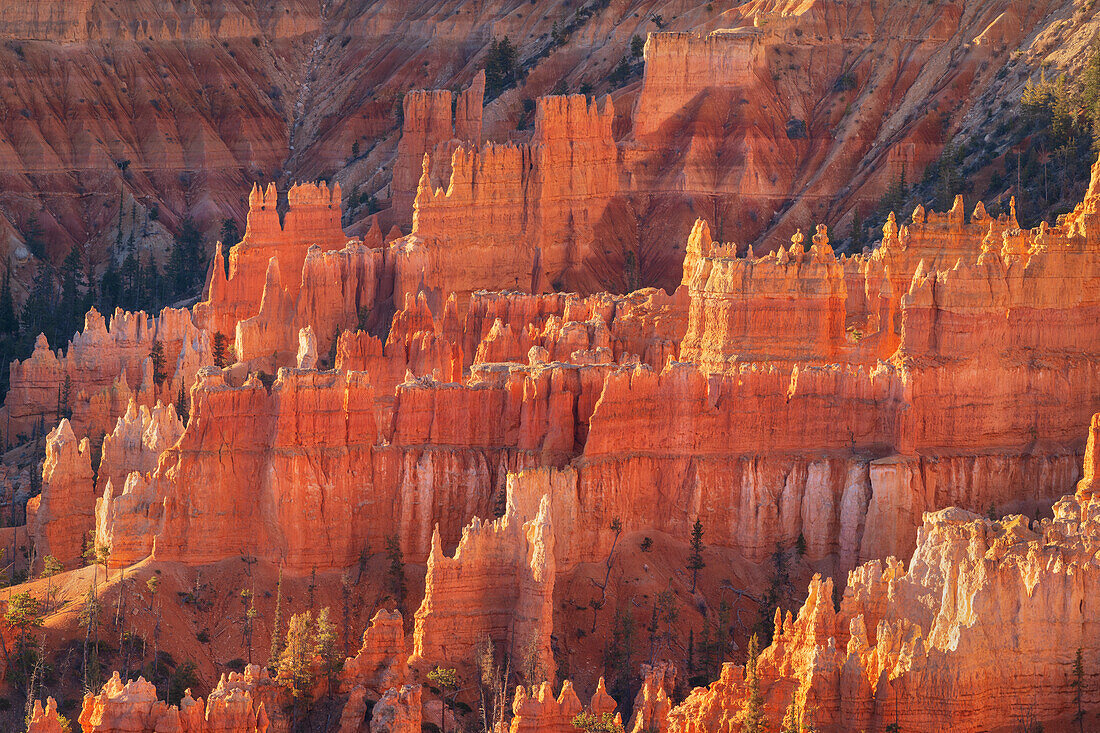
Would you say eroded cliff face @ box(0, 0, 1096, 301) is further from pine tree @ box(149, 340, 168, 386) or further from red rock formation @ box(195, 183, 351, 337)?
pine tree @ box(149, 340, 168, 386)

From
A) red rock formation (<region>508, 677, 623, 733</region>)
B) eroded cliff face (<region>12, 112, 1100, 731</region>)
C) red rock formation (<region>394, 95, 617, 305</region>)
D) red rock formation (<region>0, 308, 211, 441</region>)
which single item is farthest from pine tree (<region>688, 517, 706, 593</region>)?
red rock formation (<region>394, 95, 617, 305</region>)

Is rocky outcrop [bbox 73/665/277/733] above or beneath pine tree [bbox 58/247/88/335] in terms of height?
beneath

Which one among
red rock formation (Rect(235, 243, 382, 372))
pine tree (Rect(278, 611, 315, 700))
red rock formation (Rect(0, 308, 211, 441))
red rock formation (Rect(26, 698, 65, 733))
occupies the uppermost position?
red rock formation (Rect(235, 243, 382, 372))

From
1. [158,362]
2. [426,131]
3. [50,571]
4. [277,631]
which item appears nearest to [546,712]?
[277,631]

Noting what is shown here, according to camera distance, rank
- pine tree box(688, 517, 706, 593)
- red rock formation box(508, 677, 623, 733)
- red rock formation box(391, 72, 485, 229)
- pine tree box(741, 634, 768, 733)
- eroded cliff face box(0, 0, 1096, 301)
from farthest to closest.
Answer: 1. red rock formation box(391, 72, 485, 229)
2. eroded cliff face box(0, 0, 1096, 301)
3. pine tree box(688, 517, 706, 593)
4. red rock formation box(508, 677, 623, 733)
5. pine tree box(741, 634, 768, 733)

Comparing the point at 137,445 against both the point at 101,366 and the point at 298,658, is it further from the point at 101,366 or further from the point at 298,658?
the point at 101,366

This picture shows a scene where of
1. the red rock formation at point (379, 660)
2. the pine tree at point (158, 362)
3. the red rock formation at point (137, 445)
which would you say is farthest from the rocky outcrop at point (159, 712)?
the pine tree at point (158, 362)

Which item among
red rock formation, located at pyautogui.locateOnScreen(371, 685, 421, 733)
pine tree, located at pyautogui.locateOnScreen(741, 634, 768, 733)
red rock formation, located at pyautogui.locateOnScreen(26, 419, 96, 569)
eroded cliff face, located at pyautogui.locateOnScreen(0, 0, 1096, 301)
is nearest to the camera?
pine tree, located at pyautogui.locateOnScreen(741, 634, 768, 733)
